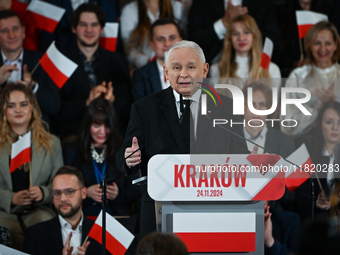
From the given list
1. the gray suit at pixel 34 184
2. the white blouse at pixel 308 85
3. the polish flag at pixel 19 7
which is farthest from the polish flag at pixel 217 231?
the polish flag at pixel 19 7

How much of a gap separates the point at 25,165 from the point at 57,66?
873 millimetres

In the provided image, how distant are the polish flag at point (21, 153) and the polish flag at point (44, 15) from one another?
53.2 inches

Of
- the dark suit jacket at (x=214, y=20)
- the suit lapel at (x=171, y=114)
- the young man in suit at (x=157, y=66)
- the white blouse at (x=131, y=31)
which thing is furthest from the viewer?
the white blouse at (x=131, y=31)

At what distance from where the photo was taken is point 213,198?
2254 millimetres

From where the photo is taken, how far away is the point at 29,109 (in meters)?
4.20

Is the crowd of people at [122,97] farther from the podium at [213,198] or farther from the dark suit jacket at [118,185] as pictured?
the podium at [213,198]

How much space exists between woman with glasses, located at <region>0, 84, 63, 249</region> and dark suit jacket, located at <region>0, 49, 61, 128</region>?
0.30 metres

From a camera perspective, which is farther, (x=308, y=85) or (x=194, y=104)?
(x=308, y=85)

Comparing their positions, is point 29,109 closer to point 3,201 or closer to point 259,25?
point 3,201

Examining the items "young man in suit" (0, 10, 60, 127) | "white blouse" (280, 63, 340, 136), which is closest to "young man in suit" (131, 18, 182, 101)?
"young man in suit" (0, 10, 60, 127)

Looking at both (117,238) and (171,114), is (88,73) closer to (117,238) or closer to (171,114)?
(117,238)

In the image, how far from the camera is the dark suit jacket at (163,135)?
2502 millimetres

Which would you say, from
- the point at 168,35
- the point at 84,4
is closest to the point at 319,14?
the point at 168,35

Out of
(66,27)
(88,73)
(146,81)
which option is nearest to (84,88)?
(88,73)
